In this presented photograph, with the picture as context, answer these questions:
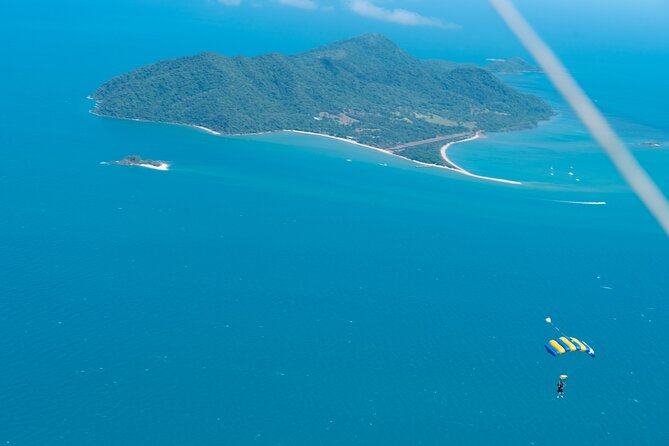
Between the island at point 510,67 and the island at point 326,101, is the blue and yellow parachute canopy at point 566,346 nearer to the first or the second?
the island at point 326,101

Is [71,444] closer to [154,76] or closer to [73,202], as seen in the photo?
[73,202]

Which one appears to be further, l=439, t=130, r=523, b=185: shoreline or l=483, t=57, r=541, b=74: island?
l=483, t=57, r=541, b=74: island

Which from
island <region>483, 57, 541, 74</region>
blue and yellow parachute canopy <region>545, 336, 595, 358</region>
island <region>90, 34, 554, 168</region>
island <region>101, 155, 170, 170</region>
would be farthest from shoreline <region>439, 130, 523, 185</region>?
island <region>483, 57, 541, 74</region>

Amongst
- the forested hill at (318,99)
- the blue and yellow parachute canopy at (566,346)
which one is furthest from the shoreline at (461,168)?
the blue and yellow parachute canopy at (566,346)

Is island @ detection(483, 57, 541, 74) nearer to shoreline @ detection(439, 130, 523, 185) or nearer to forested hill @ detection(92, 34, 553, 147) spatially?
forested hill @ detection(92, 34, 553, 147)

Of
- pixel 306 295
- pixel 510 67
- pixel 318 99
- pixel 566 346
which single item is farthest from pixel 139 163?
pixel 510 67

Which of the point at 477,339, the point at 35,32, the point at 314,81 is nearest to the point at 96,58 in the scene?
the point at 35,32
